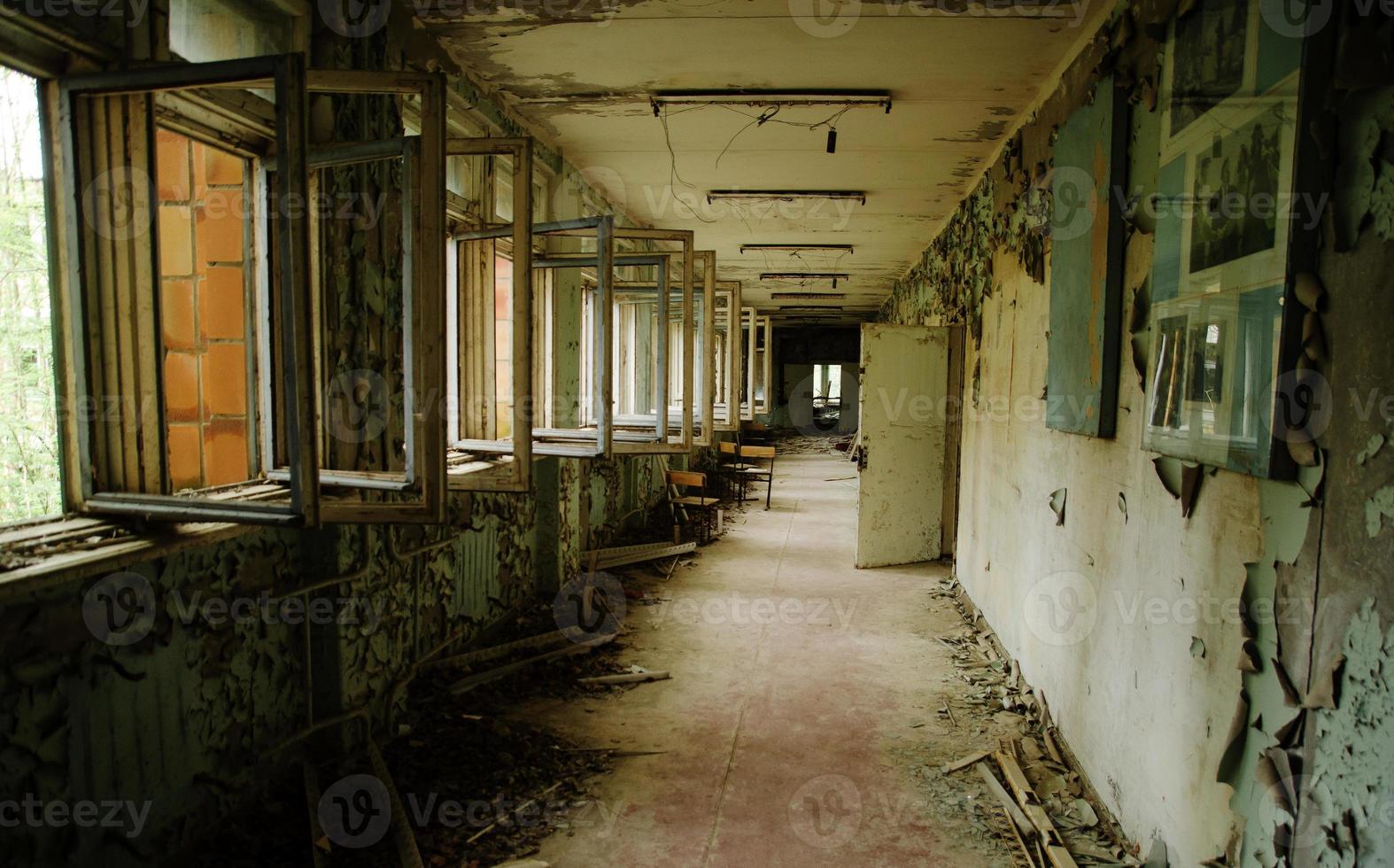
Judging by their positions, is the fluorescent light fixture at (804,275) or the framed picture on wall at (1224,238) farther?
the fluorescent light fixture at (804,275)

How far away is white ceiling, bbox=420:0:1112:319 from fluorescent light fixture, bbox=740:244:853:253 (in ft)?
5.79

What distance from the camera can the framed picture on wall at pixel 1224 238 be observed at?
156cm

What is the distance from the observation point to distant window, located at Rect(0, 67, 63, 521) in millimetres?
1753

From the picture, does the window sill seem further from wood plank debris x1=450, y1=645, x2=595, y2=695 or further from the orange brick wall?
wood plank debris x1=450, y1=645, x2=595, y2=695

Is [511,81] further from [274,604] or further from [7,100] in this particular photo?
[274,604]

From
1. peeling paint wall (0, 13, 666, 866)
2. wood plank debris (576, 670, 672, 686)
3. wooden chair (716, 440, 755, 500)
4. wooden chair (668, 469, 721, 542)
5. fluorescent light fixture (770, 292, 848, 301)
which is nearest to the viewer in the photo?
peeling paint wall (0, 13, 666, 866)

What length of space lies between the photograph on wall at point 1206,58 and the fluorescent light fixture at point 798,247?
559 centimetres

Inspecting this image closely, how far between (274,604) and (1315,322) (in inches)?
112

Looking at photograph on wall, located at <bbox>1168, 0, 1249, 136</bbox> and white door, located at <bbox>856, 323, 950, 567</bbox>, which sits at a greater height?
photograph on wall, located at <bbox>1168, 0, 1249, 136</bbox>

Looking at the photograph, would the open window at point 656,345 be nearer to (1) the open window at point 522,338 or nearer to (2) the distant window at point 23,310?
(1) the open window at point 522,338

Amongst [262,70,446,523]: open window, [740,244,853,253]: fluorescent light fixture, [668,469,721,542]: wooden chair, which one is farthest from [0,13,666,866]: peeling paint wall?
[740,244,853,253]: fluorescent light fixture

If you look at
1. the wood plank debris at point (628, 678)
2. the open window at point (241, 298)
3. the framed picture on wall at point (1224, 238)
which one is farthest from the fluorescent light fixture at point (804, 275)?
the framed picture on wall at point (1224, 238)

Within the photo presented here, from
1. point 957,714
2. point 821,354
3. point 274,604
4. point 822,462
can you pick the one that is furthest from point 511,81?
point 821,354

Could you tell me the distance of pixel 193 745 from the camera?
2096 millimetres
